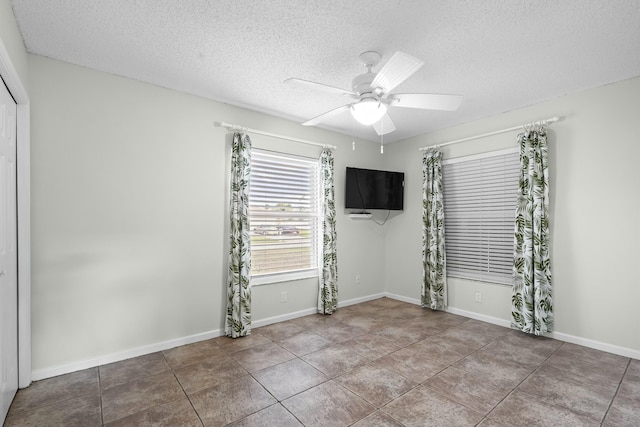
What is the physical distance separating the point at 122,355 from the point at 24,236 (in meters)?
1.28

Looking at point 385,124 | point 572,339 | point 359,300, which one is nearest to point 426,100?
point 385,124

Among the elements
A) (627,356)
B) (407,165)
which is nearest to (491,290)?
(627,356)

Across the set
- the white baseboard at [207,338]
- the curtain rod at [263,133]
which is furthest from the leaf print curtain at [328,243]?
the white baseboard at [207,338]

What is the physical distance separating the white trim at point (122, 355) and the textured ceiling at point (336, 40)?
2538 millimetres

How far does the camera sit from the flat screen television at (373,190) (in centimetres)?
447

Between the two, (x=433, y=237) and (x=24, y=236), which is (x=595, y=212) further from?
(x=24, y=236)

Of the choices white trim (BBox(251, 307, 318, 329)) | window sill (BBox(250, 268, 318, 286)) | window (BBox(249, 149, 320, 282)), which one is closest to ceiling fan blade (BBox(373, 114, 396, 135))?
window (BBox(249, 149, 320, 282))

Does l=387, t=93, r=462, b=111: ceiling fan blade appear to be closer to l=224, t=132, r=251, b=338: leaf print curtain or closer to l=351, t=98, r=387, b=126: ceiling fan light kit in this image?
l=351, t=98, r=387, b=126: ceiling fan light kit

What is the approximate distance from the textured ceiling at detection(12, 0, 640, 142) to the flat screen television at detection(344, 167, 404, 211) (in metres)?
1.67

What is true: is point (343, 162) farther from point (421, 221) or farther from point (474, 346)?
point (474, 346)

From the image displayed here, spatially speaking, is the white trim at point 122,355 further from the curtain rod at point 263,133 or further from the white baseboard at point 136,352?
the curtain rod at point 263,133

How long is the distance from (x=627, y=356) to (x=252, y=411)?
3421mm

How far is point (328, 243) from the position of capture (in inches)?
165

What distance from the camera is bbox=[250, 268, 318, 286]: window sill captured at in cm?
369
